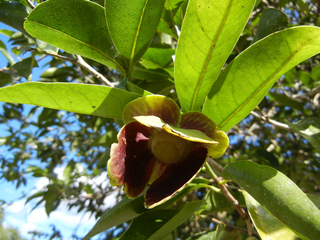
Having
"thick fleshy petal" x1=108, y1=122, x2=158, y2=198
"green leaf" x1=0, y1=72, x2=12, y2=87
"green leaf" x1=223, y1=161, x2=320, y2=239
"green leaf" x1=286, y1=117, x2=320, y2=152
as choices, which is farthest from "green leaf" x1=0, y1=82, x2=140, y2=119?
"green leaf" x1=0, y1=72, x2=12, y2=87

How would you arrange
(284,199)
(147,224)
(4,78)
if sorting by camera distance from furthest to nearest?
(4,78), (147,224), (284,199)

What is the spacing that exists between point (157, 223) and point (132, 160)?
394mm

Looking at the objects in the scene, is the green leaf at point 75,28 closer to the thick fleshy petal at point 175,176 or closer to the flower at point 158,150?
the flower at point 158,150

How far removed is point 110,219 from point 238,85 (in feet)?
2.38

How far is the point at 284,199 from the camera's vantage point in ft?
2.37

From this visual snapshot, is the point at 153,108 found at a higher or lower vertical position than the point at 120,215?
higher

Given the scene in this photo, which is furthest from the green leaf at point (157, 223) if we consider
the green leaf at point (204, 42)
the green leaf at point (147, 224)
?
the green leaf at point (204, 42)

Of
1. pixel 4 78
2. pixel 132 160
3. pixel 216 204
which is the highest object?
pixel 132 160

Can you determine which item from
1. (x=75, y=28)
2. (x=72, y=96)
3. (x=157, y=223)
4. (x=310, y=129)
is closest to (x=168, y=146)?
(x=72, y=96)

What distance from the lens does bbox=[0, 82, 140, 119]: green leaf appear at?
76cm

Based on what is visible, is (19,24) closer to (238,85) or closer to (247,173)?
(238,85)

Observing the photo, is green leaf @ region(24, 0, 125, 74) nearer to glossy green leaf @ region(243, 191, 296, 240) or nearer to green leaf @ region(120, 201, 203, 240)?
green leaf @ region(120, 201, 203, 240)

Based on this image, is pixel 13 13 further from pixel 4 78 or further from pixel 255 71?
pixel 255 71

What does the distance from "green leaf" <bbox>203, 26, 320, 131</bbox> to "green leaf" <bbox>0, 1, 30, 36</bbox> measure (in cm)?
99
